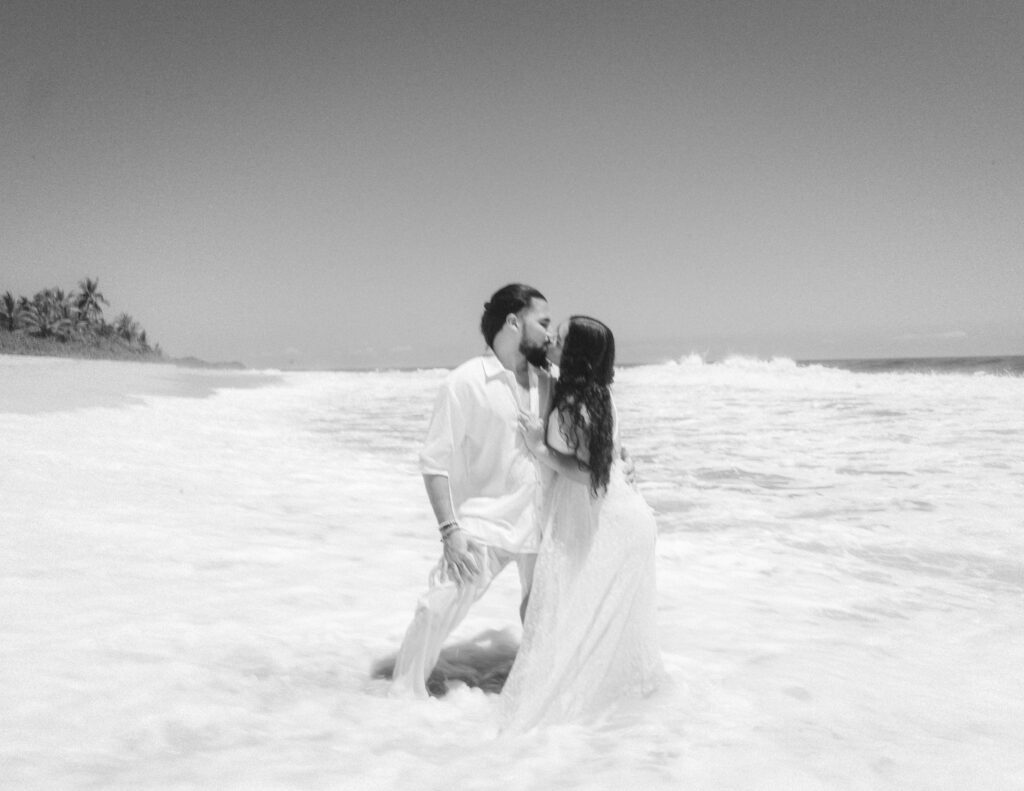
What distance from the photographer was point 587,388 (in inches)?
106

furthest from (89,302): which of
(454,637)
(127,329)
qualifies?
(454,637)

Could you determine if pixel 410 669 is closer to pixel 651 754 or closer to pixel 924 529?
pixel 651 754

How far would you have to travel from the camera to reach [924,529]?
6.80 m

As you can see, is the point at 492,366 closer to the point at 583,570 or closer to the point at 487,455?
the point at 487,455

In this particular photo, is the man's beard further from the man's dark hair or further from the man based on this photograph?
the man's dark hair

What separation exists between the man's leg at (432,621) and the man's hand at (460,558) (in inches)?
1.3

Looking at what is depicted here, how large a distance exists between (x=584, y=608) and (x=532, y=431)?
2.15 ft

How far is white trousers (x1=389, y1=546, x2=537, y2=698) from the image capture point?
9.68 feet

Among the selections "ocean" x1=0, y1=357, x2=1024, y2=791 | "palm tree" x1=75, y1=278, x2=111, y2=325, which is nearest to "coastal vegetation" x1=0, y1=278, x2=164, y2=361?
"palm tree" x1=75, y1=278, x2=111, y2=325

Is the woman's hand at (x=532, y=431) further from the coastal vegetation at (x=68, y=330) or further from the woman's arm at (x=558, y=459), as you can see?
the coastal vegetation at (x=68, y=330)

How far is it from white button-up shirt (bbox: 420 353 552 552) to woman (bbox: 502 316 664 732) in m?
0.11

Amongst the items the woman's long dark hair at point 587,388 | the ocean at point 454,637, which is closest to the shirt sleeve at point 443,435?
the woman's long dark hair at point 587,388

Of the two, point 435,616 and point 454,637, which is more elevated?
point 435,616

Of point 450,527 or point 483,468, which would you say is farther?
point 483,468
